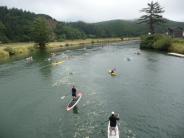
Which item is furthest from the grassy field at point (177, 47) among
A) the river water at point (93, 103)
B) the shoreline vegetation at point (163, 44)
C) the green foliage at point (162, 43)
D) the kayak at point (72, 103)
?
the kayak at point (72, 103)

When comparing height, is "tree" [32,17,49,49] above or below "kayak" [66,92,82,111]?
above

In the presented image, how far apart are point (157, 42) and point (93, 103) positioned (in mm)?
81751

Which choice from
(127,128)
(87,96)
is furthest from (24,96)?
(127,128)

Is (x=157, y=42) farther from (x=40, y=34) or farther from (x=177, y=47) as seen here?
(x=40, y=34)

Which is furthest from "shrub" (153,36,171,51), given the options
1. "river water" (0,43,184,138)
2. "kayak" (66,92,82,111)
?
"kayak" (66,92,82,111)

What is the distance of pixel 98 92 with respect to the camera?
163 ft

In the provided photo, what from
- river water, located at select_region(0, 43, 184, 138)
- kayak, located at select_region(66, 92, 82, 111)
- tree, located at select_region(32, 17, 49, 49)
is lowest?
river water, located at select_region(0, 43, 184, 138)

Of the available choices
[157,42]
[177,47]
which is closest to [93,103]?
[177,47]

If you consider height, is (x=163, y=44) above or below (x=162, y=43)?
below

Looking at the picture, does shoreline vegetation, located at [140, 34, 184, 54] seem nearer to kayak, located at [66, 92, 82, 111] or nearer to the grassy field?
the grassy field

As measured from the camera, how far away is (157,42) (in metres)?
119

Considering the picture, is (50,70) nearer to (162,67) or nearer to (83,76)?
(83,76)

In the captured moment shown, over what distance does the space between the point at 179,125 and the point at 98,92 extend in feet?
62.3

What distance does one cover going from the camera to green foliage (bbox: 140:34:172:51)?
11475 cm
